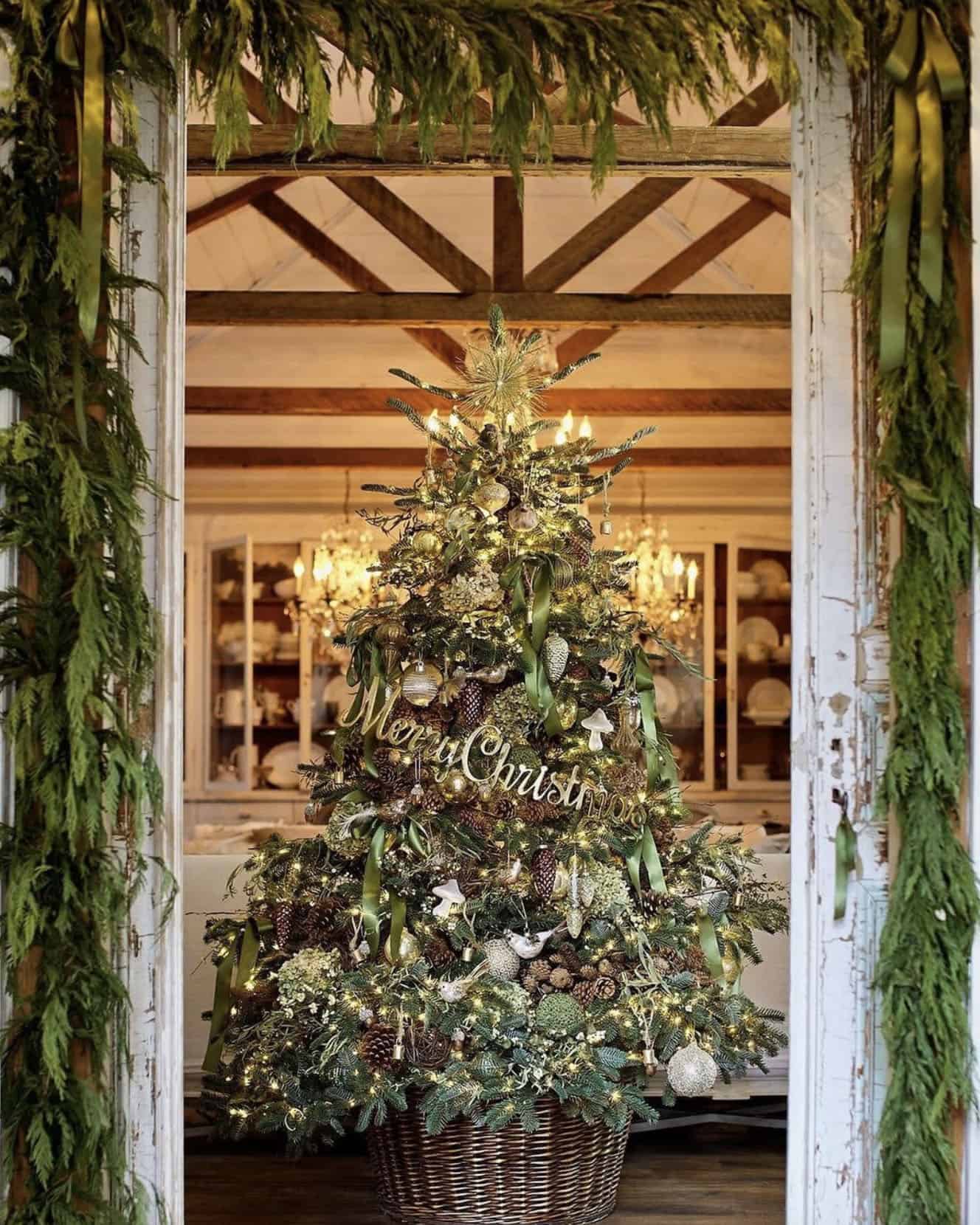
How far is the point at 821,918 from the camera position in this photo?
226 cm

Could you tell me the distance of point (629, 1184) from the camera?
10.7 feet

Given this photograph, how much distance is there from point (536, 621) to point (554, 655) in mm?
108

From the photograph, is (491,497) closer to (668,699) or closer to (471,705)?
(471,705)

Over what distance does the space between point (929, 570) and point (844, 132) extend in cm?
76

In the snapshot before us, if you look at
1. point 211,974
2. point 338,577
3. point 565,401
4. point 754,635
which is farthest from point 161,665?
point 754,635

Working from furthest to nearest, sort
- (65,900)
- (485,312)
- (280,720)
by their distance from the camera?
(280,720) → (485,312) → (65,900)

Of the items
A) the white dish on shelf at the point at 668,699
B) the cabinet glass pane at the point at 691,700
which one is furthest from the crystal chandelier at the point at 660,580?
the white dish on shelf at the point at 668,699

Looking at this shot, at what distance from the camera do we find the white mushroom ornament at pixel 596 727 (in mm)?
2816

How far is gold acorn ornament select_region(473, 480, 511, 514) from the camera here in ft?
9.27

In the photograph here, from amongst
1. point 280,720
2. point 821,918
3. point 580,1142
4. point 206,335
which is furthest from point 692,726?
point 821,918

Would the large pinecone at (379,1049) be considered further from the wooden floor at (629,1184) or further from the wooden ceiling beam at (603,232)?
the wooden ceiling beam at (603,232)

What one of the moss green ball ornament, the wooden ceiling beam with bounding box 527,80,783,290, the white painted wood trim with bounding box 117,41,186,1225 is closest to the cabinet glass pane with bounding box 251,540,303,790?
the wooden ceiling beam with bounding box 527,80,783,290

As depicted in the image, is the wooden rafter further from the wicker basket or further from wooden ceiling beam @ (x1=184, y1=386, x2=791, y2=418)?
the wicker basket

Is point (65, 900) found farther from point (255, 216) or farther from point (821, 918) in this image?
point (255, 216)
